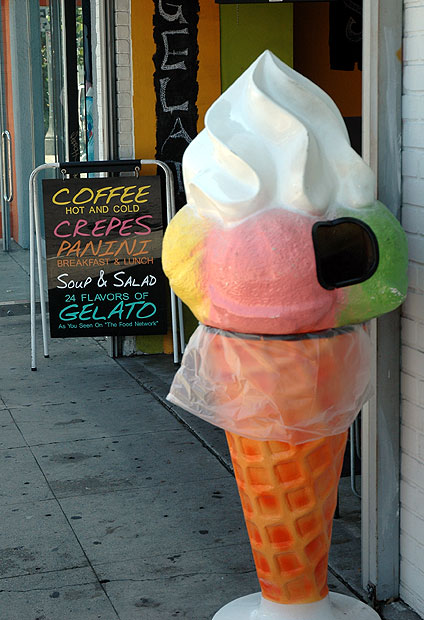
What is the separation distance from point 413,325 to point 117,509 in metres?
1.98

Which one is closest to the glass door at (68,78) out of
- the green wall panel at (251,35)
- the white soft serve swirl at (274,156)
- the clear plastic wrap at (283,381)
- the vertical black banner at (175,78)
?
the vertical black banner at (175,78)

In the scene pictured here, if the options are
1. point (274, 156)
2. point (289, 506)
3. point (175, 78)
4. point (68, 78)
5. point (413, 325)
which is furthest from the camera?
point (68, 78)

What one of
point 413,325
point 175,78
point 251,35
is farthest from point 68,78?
point 413,325

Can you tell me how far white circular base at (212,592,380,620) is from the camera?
10.9 feet

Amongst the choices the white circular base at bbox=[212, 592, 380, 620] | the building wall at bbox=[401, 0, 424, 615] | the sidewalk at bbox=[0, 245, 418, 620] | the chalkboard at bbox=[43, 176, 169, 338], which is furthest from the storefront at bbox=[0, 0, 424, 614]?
the sidewalk at bbox=[0, 245, 418, 620]

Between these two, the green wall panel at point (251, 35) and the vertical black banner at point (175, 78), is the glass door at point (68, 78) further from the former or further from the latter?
the green wall panel at point (251, 35)

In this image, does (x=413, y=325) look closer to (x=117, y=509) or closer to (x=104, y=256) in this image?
(x=117, y=509)

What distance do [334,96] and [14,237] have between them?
19.1ft

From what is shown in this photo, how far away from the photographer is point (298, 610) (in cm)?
331

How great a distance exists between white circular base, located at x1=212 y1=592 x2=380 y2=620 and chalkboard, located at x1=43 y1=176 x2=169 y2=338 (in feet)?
12.7

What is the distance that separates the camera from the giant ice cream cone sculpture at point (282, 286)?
2896mm

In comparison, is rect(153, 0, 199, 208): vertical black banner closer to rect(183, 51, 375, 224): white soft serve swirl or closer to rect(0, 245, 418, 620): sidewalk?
rect(0, 245, 418, 620): sidewalk

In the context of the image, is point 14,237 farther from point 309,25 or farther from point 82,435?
point 82,435

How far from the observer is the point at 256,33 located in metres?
7.47
